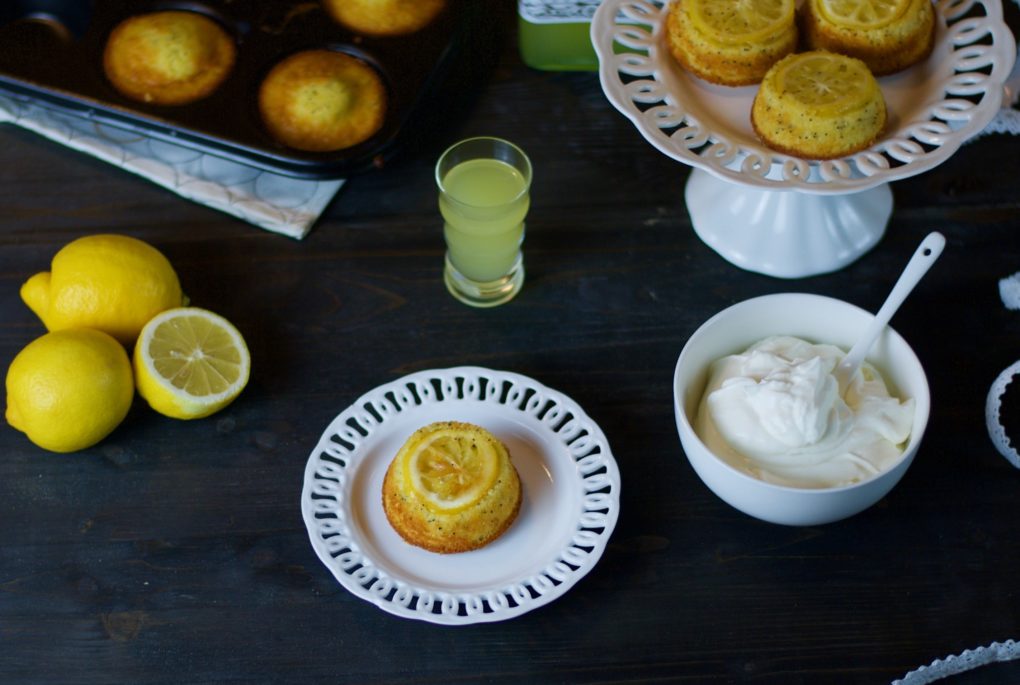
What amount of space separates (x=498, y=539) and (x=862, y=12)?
714 millimetres

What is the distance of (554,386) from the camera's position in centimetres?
127

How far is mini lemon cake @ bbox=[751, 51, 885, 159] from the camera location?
1140 mm

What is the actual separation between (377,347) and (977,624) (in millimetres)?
726

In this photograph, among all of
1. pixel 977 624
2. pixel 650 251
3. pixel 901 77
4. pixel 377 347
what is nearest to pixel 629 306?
pixel 650 251

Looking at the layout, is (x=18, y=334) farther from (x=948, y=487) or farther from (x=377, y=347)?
(x=948, y=487)

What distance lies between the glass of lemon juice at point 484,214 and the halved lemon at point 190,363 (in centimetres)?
28

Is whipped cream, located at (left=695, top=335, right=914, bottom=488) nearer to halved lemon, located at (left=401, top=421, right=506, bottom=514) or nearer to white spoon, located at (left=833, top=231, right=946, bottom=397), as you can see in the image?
white spoon, located at (left=833, top=231, right=946, bottom=397)

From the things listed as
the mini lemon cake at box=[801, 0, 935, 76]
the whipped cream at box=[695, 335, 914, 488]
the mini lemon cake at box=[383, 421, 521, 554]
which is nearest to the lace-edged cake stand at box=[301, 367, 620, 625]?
the mini lemon cake at box=[383, 421, 521, 554]

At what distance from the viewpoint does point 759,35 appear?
121 centimetres

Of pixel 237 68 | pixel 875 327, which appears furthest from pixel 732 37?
pixel 237 68

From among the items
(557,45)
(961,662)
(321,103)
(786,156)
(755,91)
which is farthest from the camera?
(557,45)

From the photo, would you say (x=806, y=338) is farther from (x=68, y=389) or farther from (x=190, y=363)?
(x=68, y=389)

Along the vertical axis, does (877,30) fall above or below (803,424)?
above

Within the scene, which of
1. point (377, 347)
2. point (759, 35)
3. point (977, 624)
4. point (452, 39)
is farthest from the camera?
point (452, 39)
